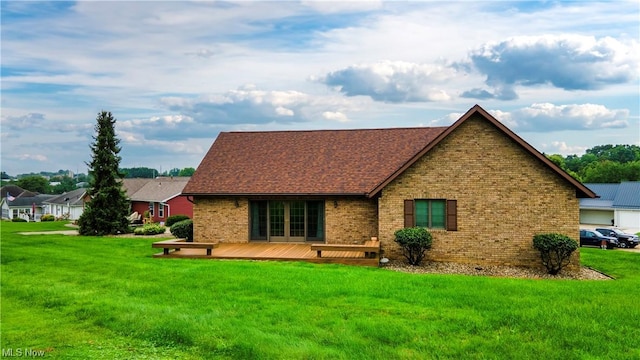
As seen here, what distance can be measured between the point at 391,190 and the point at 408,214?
116cm

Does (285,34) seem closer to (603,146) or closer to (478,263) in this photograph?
(478,263)

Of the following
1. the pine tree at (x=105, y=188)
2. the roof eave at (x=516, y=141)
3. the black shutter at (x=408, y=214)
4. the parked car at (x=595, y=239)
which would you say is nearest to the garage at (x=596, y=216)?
the parked car at (x=595, y=239)

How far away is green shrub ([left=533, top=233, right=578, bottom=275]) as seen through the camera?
50.5 feet

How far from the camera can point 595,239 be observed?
107 feet

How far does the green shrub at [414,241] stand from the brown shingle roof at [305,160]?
3476mm

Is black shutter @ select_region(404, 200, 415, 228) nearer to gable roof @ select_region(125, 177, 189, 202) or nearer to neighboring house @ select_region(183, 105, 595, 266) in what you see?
neighboring house @ select_region(183, 105, 595, 266)

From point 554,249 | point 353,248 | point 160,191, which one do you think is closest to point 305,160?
point 353,248

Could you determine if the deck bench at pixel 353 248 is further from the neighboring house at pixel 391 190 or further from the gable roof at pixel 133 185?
the gable roof at pixel 133 185

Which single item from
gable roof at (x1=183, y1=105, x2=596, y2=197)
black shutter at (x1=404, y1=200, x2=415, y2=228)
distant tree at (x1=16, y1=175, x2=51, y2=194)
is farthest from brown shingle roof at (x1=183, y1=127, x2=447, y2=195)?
distant tree at (x1=16, y1=175, x2=51, y2=194)

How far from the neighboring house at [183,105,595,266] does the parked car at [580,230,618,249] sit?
59.9 feet

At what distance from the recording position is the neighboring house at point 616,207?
50.7 m

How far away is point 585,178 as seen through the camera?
3590 inches

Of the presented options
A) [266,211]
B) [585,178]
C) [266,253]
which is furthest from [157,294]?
[585,178]

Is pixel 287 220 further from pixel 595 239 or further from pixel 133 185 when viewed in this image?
pixel 133 185
